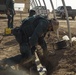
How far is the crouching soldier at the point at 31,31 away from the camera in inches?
287

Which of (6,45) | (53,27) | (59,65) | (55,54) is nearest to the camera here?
(53,27)

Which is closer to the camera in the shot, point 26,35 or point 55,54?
point 26,35

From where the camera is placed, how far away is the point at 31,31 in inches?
309

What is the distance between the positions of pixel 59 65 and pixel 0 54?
3.35 metres

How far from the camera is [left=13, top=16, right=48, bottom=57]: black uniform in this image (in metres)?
7.28

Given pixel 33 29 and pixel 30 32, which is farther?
pixel 30 32

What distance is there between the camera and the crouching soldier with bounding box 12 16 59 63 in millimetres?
7285

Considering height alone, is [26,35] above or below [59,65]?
above

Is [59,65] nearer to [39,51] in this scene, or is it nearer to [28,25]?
[28,25]

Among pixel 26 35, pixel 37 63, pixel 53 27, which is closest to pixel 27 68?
pixel 37 63

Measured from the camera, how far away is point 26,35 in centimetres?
805

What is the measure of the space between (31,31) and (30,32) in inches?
2.1

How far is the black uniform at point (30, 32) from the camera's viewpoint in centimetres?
728

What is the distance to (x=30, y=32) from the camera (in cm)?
789
